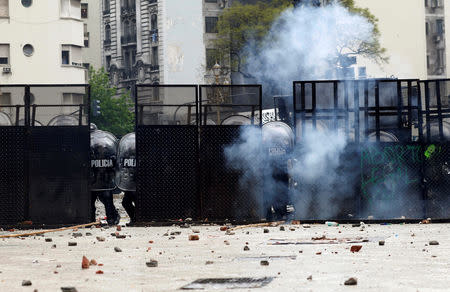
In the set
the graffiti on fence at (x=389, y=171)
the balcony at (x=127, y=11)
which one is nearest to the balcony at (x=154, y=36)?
the balcony at (x=127, y=11)

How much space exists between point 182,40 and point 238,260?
64556 mm

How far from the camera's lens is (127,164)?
21.0m

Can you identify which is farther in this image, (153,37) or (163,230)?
A: (153,37)

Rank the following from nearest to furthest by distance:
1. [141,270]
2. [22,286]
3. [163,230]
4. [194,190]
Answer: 1. [22,286]
2. [141,270]
3. [163,230]
4. [194,190]

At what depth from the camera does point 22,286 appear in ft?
32.5

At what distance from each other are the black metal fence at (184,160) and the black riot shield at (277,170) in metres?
0.68

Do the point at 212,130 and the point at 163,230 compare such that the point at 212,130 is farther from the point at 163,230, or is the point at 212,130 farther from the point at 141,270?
the point at 141,270

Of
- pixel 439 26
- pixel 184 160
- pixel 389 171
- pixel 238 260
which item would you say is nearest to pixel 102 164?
pixel 184 160

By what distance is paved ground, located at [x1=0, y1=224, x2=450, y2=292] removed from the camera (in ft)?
31.9

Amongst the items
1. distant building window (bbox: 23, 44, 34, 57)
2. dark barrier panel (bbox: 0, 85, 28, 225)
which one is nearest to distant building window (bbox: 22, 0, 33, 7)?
distant building window (bbox: 23, 44, 34, 57)

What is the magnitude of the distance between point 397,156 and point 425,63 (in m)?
55.0

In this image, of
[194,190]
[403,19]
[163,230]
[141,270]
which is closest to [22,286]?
[141,270]

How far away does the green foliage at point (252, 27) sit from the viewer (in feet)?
190

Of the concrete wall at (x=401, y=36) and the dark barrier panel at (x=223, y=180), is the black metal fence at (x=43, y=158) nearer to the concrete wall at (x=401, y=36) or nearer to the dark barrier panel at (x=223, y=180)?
the dark barrier panel at (x=223, y=180)
